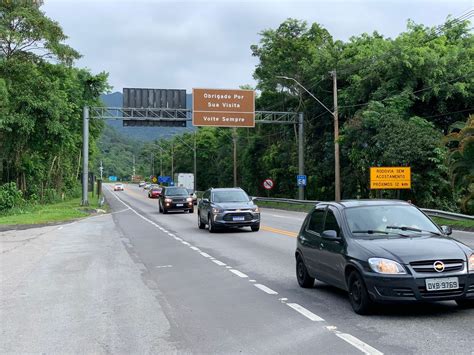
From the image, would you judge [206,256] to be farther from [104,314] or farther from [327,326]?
[327,326]

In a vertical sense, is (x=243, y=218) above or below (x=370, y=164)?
below

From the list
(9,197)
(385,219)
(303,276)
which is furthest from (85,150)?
(385,219)

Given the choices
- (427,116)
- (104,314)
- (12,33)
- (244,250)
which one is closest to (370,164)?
(427,116)

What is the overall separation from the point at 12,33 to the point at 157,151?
140 metres

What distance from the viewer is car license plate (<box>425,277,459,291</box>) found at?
6.62 meters

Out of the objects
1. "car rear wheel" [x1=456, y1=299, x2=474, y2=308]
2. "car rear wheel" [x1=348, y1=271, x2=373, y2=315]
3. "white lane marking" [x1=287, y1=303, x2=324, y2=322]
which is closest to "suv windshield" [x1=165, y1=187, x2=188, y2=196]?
"white lane marking" [x1=287, y1=303, x2=324, y2=322]

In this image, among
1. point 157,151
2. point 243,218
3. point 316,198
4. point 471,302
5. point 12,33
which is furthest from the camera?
point 157,151

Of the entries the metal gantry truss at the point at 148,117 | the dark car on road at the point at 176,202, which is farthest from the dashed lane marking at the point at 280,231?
the metal gantry truss at the point at 148,117

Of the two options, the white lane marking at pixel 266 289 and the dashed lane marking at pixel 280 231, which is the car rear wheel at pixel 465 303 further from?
the dashed lane marking at pixel 280 231

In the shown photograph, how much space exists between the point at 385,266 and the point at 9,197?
125ft

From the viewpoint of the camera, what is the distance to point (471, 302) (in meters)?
7.34

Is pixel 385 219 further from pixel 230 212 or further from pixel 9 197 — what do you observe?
pixel 9 197

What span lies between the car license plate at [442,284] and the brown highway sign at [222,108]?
3565 cm

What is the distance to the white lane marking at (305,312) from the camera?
7.04m
